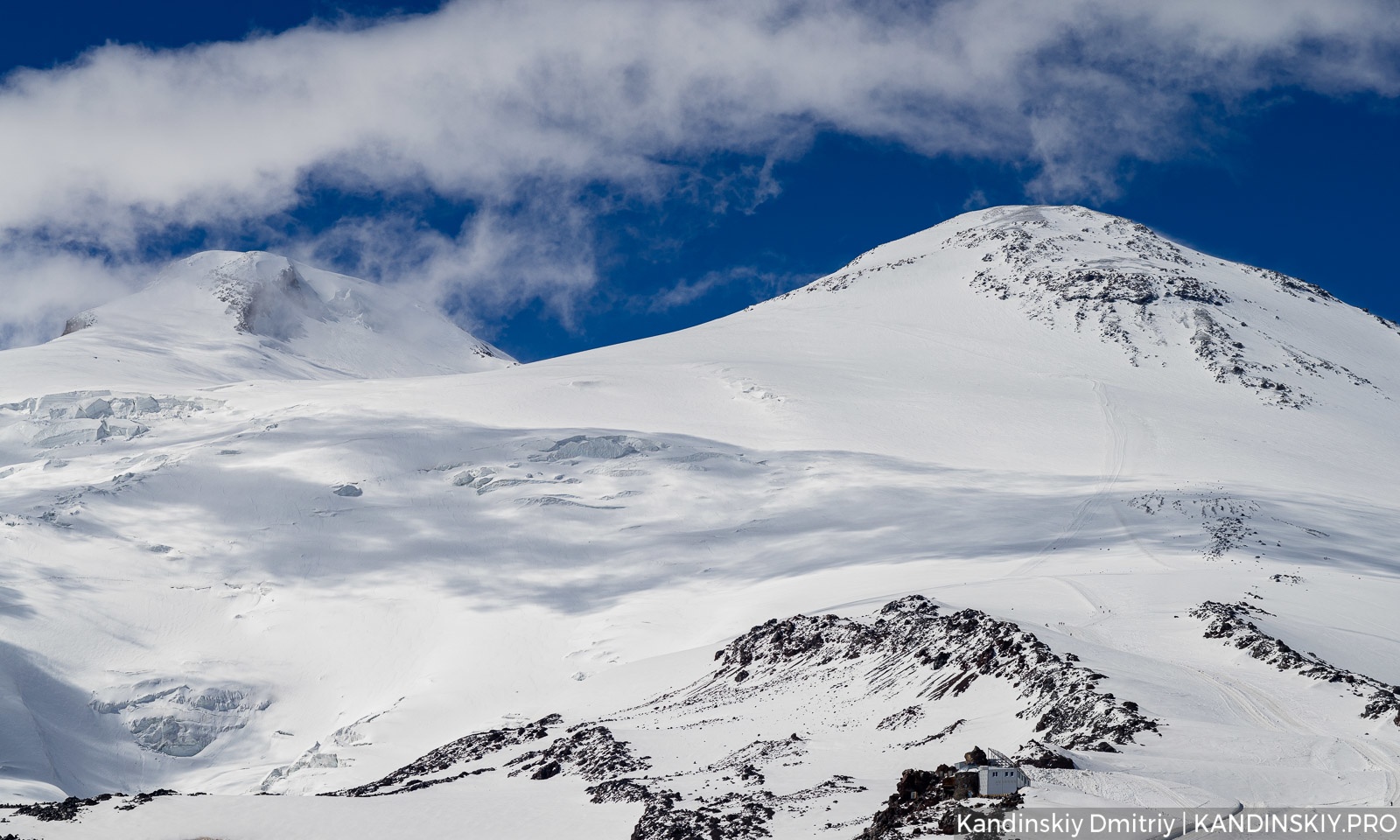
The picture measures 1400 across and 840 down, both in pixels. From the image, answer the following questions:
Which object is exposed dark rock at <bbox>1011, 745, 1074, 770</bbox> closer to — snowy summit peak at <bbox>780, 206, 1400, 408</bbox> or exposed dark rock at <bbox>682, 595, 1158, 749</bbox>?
exposed dark rock at <bbox>682, 595, 1158, 749</bbox>

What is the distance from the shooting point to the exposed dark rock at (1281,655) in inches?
1221

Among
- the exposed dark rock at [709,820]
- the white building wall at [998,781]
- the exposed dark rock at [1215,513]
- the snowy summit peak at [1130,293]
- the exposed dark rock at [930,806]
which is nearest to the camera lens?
the exposed dark rock at [930,806]

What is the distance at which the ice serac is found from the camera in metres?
112

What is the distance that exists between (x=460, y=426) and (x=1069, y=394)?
182ft

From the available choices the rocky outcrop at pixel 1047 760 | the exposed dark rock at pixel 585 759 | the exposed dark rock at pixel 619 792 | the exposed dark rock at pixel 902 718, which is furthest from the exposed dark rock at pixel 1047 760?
the exposed dark rock at pixel 585 759

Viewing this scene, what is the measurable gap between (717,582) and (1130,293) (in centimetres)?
8797

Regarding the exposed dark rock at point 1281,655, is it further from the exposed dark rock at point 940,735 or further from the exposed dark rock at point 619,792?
the exposed dark rock at point 619,792

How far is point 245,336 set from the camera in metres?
149

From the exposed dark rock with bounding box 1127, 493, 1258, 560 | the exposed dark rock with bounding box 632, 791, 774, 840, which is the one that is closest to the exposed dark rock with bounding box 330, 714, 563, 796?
the exposed dark rock with bounding box 632, 791, 774, 840

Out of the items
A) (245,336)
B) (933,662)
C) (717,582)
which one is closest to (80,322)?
(245,336)

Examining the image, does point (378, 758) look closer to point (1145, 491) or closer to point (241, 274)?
point (1145, 491)

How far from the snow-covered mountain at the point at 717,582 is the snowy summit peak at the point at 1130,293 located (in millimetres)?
1109

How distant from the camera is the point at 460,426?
91.4 metres

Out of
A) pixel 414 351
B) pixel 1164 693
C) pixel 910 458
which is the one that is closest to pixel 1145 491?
pixel 910 458
